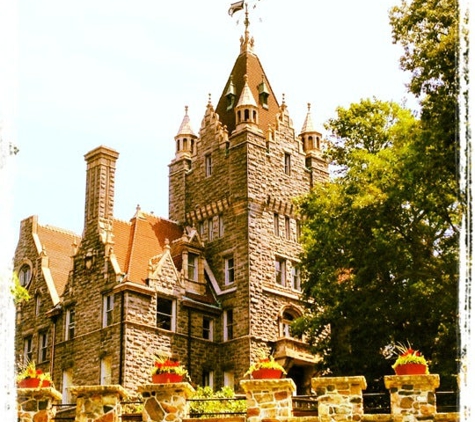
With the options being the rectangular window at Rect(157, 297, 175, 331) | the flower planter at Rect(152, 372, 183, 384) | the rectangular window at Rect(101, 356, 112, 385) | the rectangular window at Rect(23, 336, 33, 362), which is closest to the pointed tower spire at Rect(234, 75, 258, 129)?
the rectangular window at Rect(157, 297, 175, 331)

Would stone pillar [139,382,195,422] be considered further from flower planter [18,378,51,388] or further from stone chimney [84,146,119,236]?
stone chimney [84,146,119,236]

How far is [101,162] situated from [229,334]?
990 centimetres

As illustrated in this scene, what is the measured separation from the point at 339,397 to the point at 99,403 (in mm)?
4131

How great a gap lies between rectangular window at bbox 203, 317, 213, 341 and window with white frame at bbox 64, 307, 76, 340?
5.97 meters

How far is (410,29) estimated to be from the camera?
3447 cm

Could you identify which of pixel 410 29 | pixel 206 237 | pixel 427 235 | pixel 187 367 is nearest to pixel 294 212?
pixel 206 237

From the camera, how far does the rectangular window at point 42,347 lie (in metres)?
49.7

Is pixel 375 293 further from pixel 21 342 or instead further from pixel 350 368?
pixel 21 342

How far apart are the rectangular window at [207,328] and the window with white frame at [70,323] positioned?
597cm

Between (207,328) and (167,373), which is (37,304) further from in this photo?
(167,373)

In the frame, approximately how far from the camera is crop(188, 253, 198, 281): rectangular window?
164 feet

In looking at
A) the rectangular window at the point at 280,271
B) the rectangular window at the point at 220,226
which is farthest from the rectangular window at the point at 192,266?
the rectangular window at the point at 280,271

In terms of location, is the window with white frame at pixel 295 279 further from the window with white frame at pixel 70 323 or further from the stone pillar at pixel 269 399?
the stone pillar at pixel 269 399

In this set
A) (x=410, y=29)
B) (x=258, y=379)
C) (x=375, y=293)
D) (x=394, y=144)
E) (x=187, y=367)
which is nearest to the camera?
(x=258, y=379)
